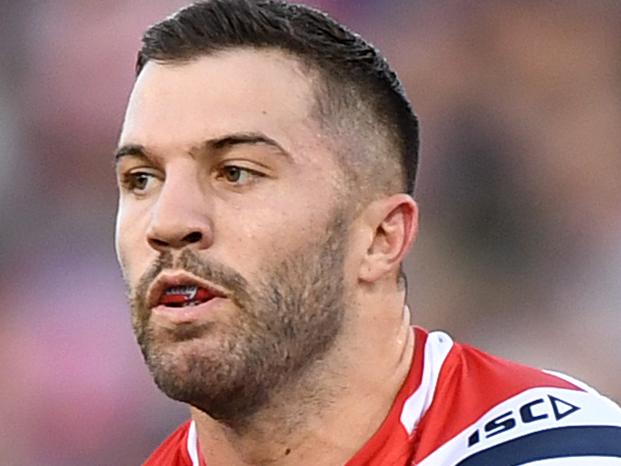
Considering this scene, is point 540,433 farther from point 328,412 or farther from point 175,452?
point 175,452

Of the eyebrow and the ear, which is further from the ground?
the eyebrow

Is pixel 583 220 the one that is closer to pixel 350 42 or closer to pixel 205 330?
pixel 350 42

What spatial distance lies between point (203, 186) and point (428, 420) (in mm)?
442

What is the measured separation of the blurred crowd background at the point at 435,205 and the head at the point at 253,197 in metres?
1.51

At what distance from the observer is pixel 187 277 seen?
165cm

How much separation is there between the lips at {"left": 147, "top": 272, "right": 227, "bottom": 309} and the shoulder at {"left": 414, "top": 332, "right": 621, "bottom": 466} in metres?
0.36

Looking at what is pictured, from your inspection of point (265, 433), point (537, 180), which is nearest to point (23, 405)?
point (537, 180)

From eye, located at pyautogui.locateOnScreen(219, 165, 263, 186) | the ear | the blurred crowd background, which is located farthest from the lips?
the blurred crowd background

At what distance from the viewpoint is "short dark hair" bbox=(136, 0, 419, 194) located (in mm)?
1791

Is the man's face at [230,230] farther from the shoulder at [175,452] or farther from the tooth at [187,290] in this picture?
the shoulder at [175,452]

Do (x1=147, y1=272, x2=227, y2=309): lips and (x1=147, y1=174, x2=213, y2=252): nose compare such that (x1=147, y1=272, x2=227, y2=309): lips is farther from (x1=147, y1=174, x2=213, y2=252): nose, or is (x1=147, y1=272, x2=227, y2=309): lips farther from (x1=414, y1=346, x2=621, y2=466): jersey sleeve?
(x1=414, y1=346, x2=621, y2=466): jersey sleeve

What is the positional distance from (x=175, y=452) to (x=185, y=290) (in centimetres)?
48

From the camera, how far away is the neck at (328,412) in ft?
5.87

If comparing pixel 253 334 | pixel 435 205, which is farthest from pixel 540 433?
pixel 435 205
